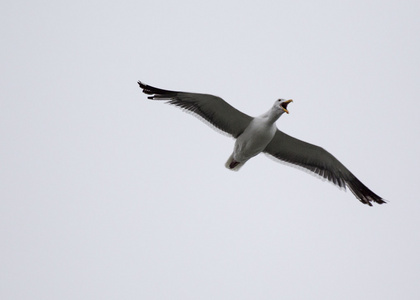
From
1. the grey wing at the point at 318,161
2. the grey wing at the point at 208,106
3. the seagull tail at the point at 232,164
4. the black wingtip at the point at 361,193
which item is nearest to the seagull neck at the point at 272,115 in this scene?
the grey wing at the point at 208,106

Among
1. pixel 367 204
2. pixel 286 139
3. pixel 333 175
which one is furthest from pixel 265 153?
pixel 367 204

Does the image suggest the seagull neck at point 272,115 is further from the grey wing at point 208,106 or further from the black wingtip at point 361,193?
the black wingtip at point 361,193

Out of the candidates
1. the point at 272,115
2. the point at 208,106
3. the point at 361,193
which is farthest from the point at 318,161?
the point at 208,106

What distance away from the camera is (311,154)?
14.3 meters

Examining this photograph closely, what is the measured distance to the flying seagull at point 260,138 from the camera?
13180 millimetres

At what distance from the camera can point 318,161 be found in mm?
14445

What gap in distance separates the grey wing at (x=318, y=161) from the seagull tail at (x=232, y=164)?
30.6 inches

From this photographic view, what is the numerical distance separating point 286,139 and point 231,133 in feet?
4.30

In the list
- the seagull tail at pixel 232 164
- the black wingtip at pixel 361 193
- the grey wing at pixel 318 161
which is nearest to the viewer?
the seagull tail at pixel 232 164

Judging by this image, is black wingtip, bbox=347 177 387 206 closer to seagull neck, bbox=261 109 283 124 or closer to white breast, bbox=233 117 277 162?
white breast, bbox=233 117 277 162

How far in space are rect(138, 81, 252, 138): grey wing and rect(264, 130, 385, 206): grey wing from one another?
1.12 meters

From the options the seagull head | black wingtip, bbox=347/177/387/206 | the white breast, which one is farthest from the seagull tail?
black wingtip, bbox=347/177/387/206

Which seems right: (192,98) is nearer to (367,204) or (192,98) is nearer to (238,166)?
(238,166)

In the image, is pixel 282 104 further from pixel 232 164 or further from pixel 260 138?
pixel 232 164
